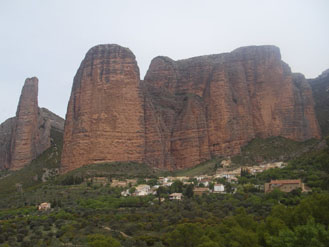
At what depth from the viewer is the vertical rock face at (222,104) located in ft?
318

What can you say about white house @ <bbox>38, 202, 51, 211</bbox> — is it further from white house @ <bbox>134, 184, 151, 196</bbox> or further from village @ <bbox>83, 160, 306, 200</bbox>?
white house @ <bbox>134, 184, 151, 196</bbox>

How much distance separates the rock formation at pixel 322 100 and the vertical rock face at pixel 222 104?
5824 mm

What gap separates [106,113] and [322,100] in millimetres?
51328

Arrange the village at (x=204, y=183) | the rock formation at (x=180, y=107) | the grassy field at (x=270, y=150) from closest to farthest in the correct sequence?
1. the village at (x=204, y=183)
2. the rock formation at (x=180, y=107)
3. the grassy field at (x=270, y=150)

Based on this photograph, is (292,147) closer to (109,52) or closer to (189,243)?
(109,52)

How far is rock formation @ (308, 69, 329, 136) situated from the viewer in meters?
107

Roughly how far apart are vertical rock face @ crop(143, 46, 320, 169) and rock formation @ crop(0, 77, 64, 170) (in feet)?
77.2

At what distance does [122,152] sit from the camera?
89125 mm

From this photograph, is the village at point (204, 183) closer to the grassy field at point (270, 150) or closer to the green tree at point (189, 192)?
the green tree at point (189, 192)

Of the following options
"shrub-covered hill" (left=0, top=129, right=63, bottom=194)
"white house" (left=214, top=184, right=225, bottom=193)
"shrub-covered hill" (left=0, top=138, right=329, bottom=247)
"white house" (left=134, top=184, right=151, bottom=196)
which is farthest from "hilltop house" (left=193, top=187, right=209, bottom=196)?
"shrub-covered hill" (left=0, top=129, right=63, bottom=194)

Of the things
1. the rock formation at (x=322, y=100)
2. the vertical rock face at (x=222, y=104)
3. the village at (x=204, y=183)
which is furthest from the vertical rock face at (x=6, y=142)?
the rock formation at (x=322, y=100)

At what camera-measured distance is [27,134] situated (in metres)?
109

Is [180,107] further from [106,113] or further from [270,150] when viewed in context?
[270,150]

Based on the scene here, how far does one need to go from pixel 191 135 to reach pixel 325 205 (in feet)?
182
